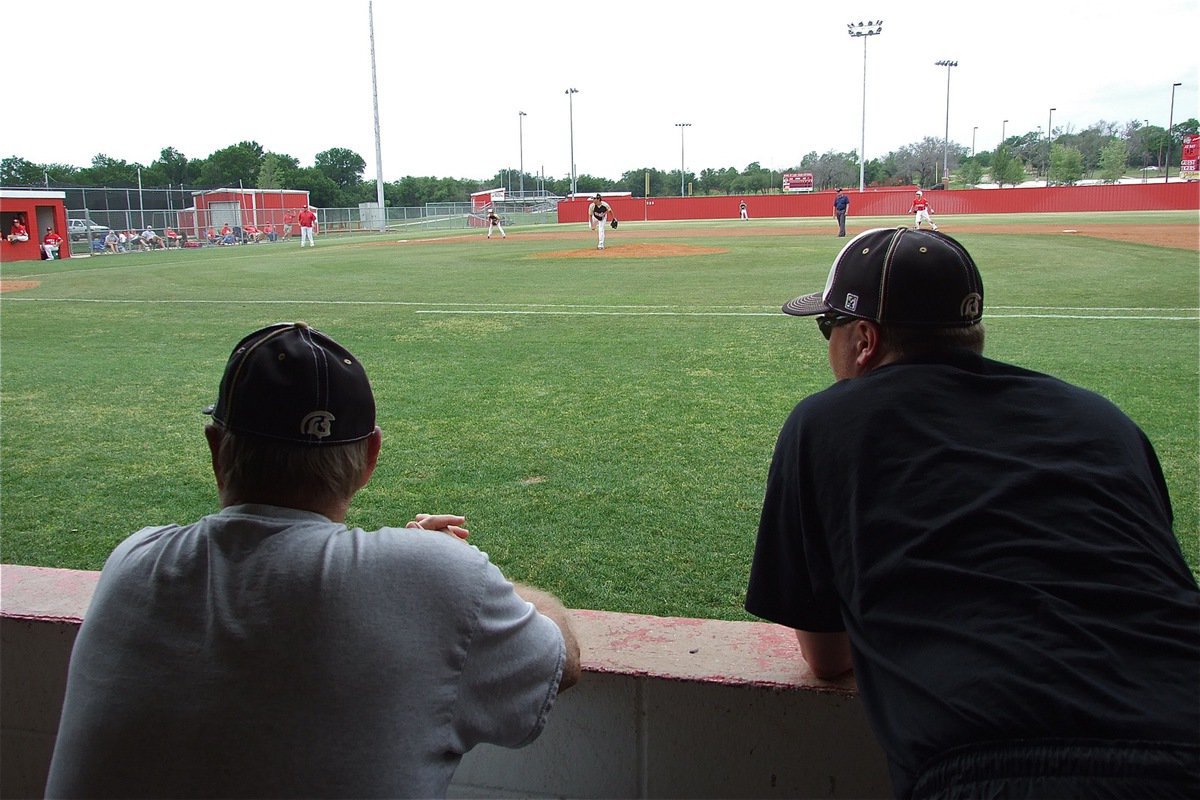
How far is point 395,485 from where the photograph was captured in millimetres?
4707

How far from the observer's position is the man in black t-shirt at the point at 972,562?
122cm

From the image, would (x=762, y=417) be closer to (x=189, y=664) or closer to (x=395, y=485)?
(x=395, y=485)

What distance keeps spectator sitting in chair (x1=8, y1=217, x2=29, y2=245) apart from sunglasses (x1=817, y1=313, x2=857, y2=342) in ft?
107

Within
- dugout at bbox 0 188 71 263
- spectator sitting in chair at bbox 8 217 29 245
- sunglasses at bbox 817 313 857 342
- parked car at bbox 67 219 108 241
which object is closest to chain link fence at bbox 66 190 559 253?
parked car at bbox 67 219 108 241

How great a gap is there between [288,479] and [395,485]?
331 centimetres

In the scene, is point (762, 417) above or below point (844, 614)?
below

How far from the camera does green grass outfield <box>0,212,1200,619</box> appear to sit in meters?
3.98

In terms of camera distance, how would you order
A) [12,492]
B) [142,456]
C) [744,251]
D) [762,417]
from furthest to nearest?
[744,251]
[762,417]
[142,456]
[12,492]

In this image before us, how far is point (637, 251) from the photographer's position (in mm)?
23125

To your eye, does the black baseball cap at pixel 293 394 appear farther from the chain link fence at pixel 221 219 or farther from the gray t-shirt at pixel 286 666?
the chain link fence at pixel 221 219

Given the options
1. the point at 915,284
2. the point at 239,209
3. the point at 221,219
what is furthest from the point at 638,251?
the point at 221,219

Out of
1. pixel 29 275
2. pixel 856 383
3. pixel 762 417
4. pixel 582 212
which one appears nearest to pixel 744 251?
A: pixel 29 275

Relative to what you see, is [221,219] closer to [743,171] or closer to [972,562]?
[743,171]

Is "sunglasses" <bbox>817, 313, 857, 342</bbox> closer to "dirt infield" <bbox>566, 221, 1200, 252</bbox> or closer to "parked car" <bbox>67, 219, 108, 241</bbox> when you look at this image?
"dirt infield" <bbox>566, 221, 1200, 252</bbox>
